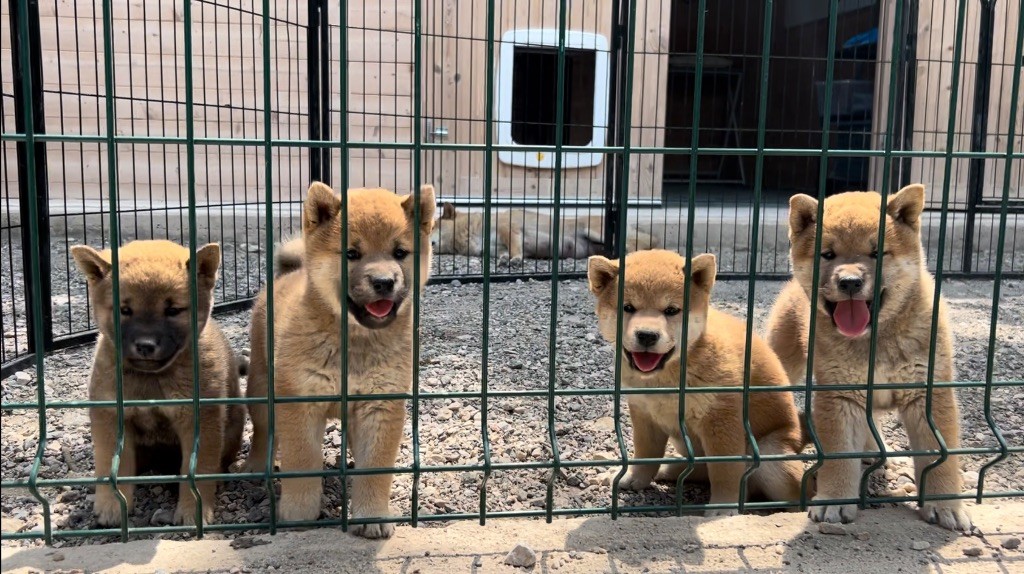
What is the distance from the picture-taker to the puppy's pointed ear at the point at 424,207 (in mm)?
3660

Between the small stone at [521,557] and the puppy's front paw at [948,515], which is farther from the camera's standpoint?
the puppy's front paw at [948,515]

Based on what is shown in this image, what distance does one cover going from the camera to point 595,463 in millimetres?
2990

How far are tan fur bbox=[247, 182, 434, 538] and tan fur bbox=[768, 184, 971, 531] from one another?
1.77 m

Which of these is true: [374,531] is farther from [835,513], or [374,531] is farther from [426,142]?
[426,142]

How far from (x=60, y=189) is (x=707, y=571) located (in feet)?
33.7

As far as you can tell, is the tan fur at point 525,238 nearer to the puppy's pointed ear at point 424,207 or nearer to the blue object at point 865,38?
the blue object at point 865,38

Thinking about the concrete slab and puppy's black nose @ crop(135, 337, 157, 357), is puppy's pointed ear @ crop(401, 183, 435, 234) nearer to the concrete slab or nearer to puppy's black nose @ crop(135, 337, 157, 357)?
puppy's black nose @ crop(135, 337, 157, 357)

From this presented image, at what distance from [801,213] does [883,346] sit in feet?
2.31

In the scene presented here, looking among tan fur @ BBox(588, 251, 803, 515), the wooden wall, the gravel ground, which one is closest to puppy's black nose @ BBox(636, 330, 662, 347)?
tan fur @ BBox(588, 251, 803, 515)

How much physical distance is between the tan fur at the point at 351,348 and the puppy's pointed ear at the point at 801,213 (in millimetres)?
1643

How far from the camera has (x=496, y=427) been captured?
478cm

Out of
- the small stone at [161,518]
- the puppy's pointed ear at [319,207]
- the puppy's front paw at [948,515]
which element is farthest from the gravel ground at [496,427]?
the puppy's pointed ear at [319,207]

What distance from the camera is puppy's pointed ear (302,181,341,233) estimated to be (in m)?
3.57

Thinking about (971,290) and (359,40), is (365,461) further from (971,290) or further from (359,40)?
(359,40)
